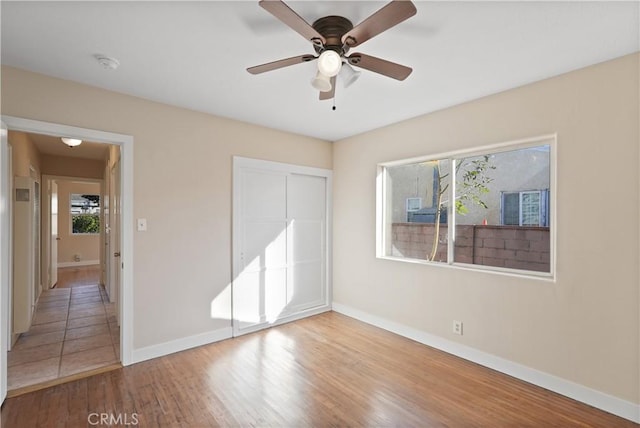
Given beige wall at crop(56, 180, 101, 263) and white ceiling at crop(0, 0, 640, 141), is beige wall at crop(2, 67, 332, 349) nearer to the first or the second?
white ceiling at crop(0, 0, 640, 141)

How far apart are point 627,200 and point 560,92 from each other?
953 mm

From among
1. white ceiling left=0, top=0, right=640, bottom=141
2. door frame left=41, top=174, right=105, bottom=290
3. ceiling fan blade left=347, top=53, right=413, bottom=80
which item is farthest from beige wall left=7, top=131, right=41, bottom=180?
ceiling fan blade left=347, top=53, right=413, bottom=80

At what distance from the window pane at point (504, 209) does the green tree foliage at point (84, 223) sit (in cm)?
939

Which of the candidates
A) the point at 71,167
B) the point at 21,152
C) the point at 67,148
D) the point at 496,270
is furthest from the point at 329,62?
the point at 71,167

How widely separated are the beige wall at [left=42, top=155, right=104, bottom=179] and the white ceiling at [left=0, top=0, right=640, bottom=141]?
184 inches

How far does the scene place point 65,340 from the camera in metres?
3.45

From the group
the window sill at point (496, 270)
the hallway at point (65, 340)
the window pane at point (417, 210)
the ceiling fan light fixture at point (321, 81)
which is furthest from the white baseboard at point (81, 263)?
the ceiling fan light fixture at point (321, 81)

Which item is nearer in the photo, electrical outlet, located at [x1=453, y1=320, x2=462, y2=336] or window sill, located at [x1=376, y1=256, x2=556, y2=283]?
window sill, located at [x1=376, y1=256, x2=556, y2=283]

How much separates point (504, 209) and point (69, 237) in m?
9.97

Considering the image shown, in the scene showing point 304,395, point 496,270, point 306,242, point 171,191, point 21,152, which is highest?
point 21,152

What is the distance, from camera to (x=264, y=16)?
181 centimetres

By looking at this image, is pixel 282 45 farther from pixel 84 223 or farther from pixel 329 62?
pixel 84 223

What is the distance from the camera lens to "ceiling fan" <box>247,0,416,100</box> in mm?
1396

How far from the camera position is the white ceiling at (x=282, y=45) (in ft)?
5.74
